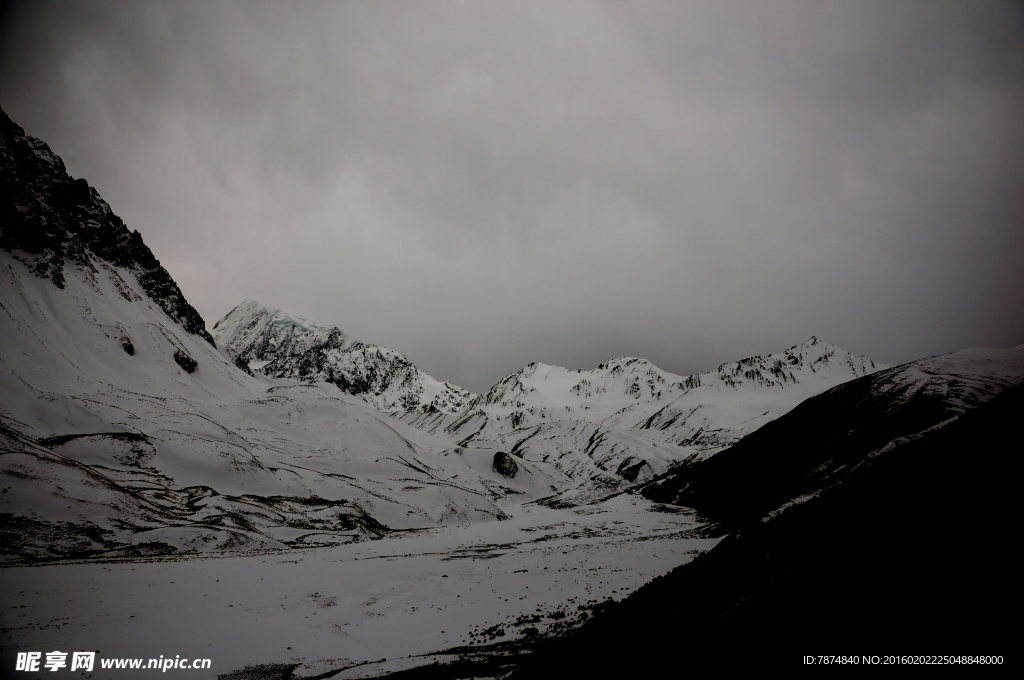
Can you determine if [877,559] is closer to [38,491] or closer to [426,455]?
[38,491]

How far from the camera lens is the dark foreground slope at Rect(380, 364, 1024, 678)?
33.2 feet

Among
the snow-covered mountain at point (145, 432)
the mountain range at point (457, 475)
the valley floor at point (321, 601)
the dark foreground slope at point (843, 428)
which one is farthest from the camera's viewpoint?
the snow-covered mountain at point (145, 432)

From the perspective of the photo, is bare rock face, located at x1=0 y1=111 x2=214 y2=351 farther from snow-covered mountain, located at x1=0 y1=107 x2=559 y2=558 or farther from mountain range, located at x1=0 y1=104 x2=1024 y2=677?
mountain range, located at x1=0 y1=104 x2=1024 y2=677

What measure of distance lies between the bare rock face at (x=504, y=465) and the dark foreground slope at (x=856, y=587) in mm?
96575

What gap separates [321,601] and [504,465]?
89.6 meters

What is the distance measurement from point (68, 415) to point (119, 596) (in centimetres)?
5394

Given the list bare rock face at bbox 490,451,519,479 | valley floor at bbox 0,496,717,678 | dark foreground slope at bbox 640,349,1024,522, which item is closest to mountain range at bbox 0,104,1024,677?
dark foreground slope at bbox 640,349,1024,522

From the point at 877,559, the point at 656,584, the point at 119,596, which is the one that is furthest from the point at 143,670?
the point at 877,559

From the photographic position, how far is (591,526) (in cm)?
6222

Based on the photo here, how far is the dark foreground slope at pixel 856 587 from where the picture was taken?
33.2 feet

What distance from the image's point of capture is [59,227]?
10169cm

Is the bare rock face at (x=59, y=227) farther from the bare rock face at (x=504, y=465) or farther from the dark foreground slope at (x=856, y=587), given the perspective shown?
the dark foreground slope at (x=856, y=587)

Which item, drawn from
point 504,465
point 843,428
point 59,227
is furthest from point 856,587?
point 59,227

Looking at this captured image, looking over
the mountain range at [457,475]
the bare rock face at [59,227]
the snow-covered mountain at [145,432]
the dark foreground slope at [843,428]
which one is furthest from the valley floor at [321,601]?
the bare rock face at [59,227]
